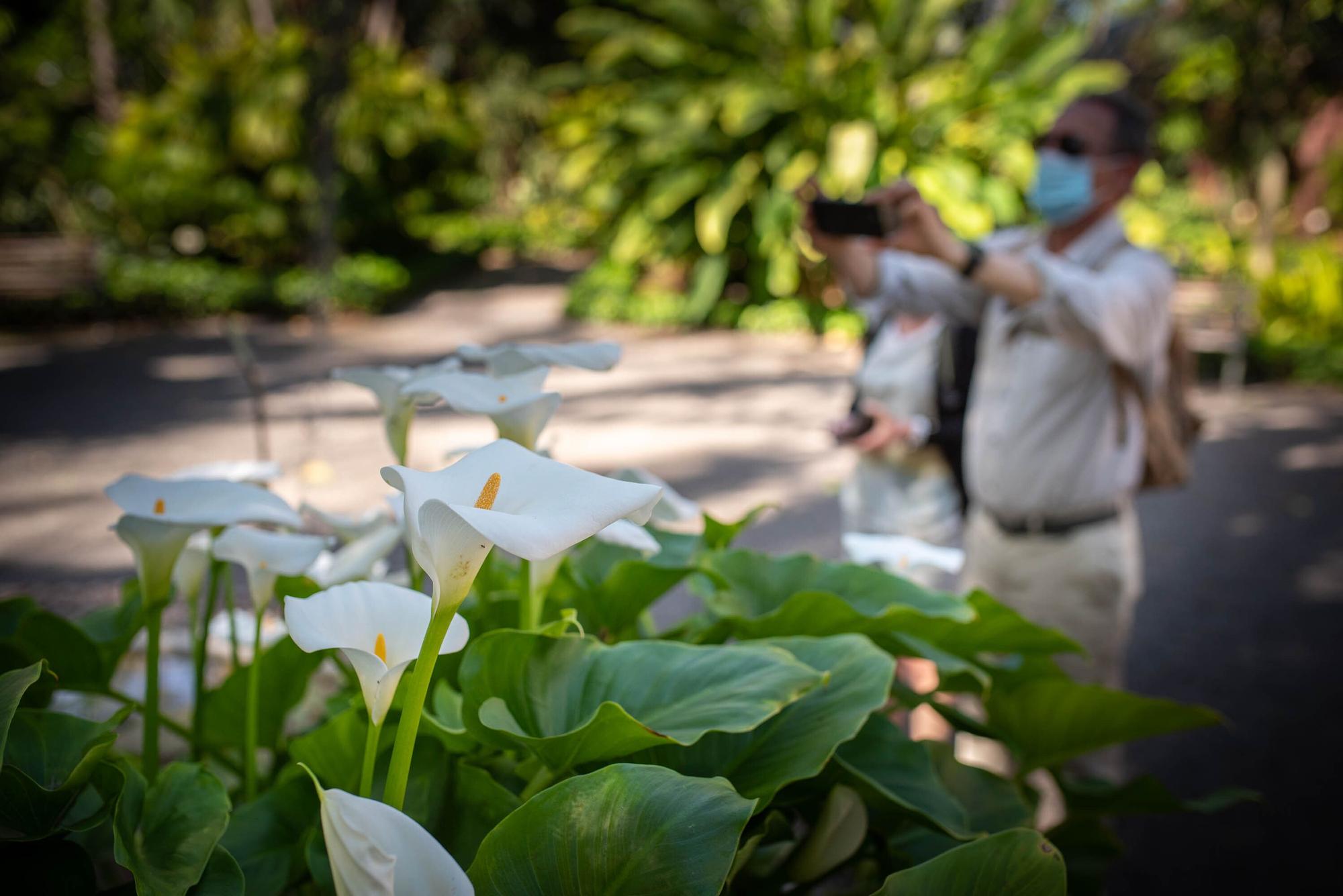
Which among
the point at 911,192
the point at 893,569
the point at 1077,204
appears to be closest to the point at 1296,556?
the point at 1077,204

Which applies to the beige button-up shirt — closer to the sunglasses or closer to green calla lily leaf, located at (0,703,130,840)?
the sunglasses

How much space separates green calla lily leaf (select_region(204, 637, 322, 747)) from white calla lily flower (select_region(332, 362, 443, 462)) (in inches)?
9.6

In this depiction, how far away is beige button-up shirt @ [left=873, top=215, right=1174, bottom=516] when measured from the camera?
6.28 feet

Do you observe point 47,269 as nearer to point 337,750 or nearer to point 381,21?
point 381,21

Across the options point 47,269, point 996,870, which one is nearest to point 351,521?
point 996,870

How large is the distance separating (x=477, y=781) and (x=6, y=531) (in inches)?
199

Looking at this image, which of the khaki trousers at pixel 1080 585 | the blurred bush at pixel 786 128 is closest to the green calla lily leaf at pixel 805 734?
the khaki trousers at pixel 1080 585

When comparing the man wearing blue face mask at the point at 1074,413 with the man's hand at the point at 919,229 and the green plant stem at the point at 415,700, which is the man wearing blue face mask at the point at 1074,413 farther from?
the green plant stem at the point at 415,700

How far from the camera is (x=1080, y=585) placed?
2.17 metres

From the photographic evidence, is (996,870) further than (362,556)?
No

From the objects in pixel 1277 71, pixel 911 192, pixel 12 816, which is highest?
pixel 1277 71

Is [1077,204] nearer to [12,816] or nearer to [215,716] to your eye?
[215,716]

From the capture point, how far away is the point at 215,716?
105 cm

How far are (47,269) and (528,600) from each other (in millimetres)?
13197
